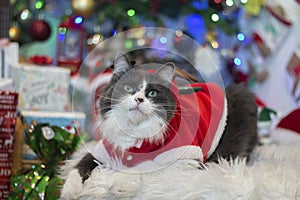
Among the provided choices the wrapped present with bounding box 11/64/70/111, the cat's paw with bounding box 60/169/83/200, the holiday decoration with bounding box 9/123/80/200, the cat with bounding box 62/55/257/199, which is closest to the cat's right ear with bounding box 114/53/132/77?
the cat with bounding box 62/55/257/199

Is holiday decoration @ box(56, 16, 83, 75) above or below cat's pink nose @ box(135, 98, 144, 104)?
below

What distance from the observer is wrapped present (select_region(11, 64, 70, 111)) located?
5.40ft

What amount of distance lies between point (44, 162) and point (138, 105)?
1.53ft

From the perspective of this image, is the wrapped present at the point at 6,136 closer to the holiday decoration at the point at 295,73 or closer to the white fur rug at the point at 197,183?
the white fur rug at the point at 197,183

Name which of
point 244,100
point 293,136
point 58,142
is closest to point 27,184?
point 58,142

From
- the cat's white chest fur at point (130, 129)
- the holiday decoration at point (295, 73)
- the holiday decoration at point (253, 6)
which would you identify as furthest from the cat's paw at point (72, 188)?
the holiday decoration at point (253, 6)

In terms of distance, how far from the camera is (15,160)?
4.55 feet

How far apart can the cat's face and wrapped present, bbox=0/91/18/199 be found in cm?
35

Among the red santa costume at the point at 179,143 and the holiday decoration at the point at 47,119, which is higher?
Answer: the red santa costume at the point at 179,143

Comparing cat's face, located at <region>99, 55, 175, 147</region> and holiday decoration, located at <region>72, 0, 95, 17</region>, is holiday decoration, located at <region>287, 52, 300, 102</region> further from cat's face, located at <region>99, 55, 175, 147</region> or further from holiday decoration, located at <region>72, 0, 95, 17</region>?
cat's face, located at <region>99, 55, 175, 147</region>

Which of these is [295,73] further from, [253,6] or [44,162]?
[44,162]

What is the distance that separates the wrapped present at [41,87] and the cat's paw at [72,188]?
69cm

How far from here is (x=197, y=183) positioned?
37.2 inches

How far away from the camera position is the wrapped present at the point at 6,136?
1.24 metres
